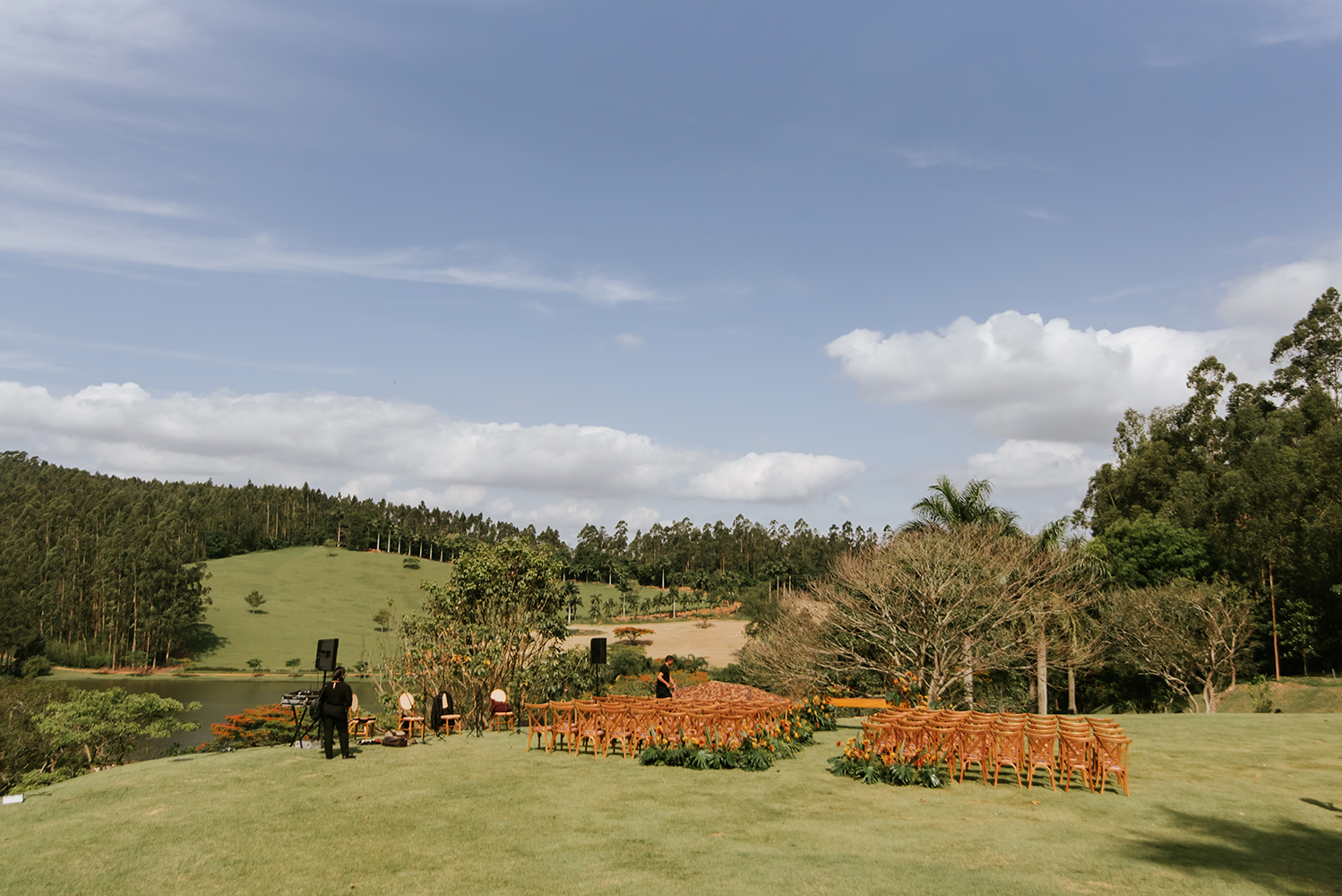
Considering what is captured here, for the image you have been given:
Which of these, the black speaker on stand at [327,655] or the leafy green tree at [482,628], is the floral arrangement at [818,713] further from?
the black speaker on stand at [327,655]

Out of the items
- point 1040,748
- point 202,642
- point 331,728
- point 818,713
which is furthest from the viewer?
point 202,642

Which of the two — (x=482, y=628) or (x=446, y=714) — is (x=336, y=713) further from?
(x=482, y=628)

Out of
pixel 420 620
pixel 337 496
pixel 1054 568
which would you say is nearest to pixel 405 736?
pixel 420 620

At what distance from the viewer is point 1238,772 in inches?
417

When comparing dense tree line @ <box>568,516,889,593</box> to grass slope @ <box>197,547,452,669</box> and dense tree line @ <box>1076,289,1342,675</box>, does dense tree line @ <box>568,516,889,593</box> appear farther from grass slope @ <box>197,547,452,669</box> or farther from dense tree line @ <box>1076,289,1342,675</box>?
dense tree line @ <box>1076,289,1342,675</box>

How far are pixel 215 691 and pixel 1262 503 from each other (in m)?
65.3

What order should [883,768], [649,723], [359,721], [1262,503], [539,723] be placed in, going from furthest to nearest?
[1262,503] < [359,721] < [539,723] < [649,723] < [883,768]

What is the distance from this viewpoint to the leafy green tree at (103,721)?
1839 centimetres

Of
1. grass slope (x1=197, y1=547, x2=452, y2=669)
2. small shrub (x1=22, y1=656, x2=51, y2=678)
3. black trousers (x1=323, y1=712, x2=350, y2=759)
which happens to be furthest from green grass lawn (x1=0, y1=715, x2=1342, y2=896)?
grass slope (x1=197, y1=547, x2=452, y2=669)

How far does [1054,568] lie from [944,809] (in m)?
18.4

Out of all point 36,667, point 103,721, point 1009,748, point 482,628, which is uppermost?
point 482,628

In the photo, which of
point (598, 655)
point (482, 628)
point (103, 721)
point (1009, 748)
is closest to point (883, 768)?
point (1009, 748)

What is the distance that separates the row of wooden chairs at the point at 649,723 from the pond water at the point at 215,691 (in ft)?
120

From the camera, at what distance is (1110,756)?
9.41 m
